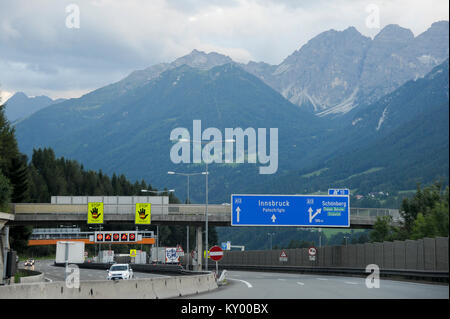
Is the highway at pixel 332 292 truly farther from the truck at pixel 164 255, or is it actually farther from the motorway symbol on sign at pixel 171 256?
the truck at pixel 164 255

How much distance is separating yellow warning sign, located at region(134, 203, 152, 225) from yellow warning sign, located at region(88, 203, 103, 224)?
11.8 ft

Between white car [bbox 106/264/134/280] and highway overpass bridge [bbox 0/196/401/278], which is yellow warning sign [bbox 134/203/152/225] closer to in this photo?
highway overpass bridge [bbox 0/196/401/278]

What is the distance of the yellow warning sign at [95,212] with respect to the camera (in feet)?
241

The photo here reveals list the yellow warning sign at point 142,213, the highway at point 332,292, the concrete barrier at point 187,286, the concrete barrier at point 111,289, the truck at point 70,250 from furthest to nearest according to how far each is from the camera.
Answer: the yellow warning sign at point 142,213, the concrete barrier at point 187,286, the truck at point 70,250, the highway at point 332,292, the concrete barrier at point 111,289

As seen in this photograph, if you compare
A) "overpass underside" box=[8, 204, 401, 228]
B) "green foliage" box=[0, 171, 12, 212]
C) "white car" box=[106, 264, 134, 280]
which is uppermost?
"green foliage" box=[0, 171, 12, 212]

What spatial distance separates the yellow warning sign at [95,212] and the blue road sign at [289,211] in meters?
14.0

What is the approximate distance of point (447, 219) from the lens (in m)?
17.2

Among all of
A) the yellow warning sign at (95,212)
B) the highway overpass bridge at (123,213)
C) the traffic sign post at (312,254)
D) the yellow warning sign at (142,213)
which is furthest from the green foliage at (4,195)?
the traffic sign post at (312,254)

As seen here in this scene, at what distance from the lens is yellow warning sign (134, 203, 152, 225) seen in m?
73.8

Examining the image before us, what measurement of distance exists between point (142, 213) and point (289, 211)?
15536mm

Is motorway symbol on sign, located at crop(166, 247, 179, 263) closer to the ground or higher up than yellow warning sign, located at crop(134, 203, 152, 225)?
closer to the ground

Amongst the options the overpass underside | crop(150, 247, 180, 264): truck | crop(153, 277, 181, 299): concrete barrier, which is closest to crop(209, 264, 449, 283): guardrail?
the overpass underside

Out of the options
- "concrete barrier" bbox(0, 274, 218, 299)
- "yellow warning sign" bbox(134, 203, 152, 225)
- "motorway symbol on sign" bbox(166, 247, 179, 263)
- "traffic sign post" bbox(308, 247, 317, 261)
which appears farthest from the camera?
"motorway symbol on sign" bbox(166, 247, 179, 263)
